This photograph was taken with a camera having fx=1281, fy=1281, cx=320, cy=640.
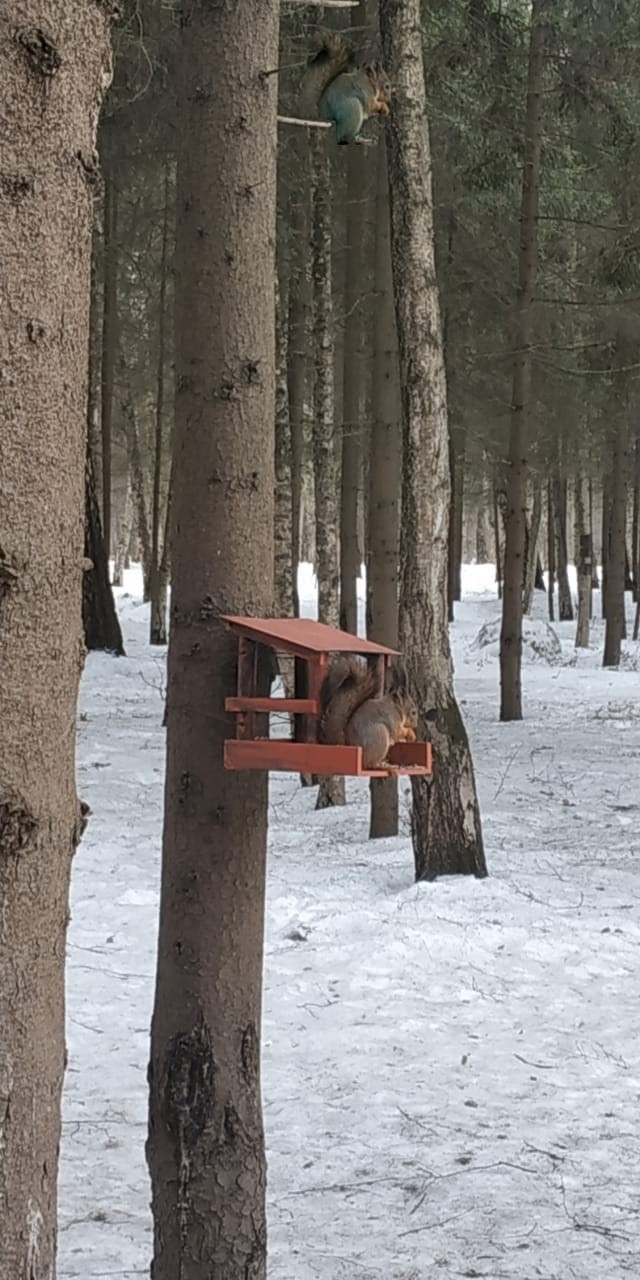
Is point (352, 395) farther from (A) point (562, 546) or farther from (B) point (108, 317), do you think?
(A) point (562, 546)

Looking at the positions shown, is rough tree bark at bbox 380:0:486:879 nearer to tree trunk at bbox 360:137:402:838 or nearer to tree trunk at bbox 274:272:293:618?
tree trunk at bbox 360:137:402:838

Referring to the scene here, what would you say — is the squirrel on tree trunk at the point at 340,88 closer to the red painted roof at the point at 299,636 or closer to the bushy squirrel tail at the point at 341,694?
the red painted roof at the point at 299,636

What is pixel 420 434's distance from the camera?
684 cm

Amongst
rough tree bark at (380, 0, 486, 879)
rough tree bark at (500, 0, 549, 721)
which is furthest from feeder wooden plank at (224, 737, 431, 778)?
rough tree bark at (500, 0, 549, 721)

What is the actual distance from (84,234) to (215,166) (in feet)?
3.43

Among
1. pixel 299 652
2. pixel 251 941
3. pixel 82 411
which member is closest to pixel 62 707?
pixel 82 411

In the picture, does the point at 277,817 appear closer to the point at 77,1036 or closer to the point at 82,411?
the point at 77,1036

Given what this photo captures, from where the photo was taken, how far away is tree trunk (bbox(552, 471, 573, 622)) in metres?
27.5

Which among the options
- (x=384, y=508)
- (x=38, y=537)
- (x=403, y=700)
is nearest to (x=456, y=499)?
(x=384, y=508)

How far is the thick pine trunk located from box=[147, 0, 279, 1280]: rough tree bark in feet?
17.5

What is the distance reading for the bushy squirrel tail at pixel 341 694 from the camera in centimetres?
244

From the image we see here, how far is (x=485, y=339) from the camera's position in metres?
16.3

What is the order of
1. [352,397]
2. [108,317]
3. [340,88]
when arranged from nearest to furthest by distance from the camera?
[340,88] < [352,397] < [108,317]

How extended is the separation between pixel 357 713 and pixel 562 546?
2546 cm
